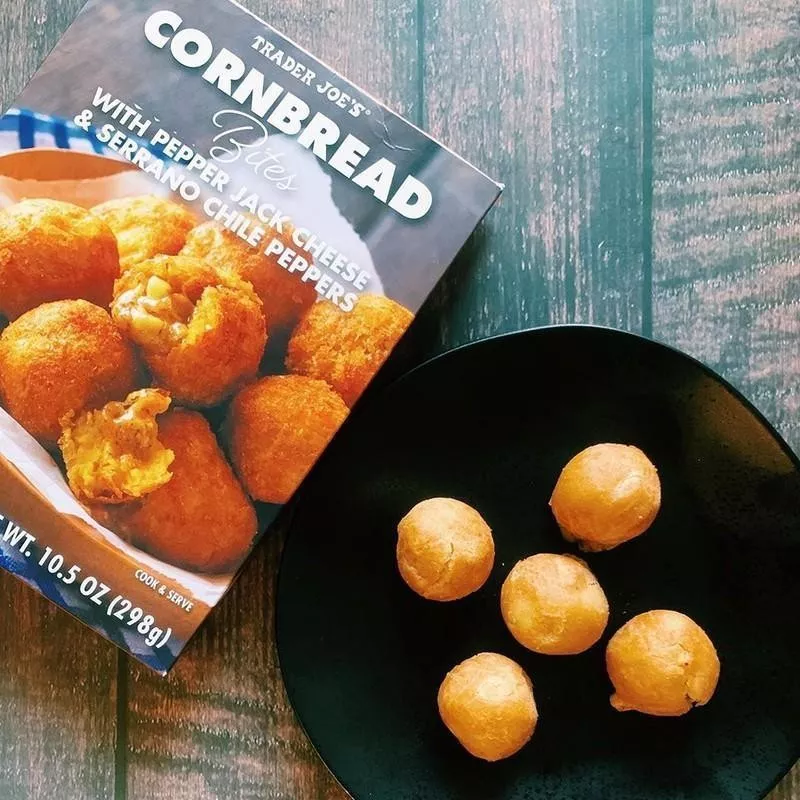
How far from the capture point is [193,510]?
868 millimetres

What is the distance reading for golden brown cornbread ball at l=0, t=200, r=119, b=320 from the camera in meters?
0.86

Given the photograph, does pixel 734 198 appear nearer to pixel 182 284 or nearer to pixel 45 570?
pixel 182 284

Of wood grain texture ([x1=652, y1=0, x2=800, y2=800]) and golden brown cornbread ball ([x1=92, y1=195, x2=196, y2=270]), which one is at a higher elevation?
wood grain texture ([x1=652, y1=0, x2=800, y2=800])

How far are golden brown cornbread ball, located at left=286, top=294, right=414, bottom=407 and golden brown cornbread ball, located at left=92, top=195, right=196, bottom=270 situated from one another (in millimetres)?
143

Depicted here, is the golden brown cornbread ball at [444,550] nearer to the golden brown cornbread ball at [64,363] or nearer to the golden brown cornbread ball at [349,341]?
the golden brown cornbread ball at [349,341]

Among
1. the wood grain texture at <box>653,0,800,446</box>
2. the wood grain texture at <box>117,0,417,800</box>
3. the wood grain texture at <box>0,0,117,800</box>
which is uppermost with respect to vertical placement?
the wood grain texture at <box>653,0,800,446</box>

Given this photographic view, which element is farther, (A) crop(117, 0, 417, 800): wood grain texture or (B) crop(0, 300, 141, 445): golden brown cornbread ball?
(A) crop(117, 0, 417, 800): wood grain texture

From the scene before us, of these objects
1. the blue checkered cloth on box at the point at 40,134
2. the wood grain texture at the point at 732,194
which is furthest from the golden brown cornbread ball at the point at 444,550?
the blue checkered cloth on box at the point at 40,134

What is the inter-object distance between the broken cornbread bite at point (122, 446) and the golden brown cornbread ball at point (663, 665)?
0.45 m

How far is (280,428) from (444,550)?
0.18 m

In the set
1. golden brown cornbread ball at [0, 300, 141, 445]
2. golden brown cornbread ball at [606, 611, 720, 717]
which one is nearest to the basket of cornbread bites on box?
golden brown cornbread ball at [0, 300, 141, 445]

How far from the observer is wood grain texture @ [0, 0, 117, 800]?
98 centimetres

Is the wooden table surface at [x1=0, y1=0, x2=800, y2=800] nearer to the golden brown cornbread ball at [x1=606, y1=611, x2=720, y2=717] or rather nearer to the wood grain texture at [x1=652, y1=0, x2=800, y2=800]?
the wood grain texture at [x1=652, y1=0, x2=800, y2=800]

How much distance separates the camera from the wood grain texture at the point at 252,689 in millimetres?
958
